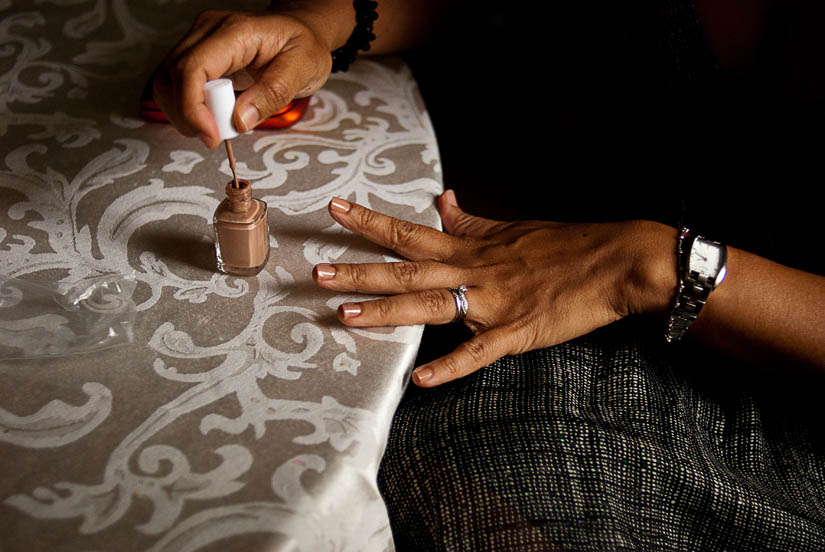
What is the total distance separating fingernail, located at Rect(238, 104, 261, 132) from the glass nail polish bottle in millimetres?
55

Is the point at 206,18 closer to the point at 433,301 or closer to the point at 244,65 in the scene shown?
the point at 244,65

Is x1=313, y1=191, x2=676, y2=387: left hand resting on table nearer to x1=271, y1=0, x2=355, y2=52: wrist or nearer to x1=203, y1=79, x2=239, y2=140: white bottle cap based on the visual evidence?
x1=203, y1=79, x2=239, y2=140: white bottle cap

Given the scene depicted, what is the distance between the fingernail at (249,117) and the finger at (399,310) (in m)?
0.19

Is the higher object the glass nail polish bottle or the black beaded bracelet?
the black beaded bracelet

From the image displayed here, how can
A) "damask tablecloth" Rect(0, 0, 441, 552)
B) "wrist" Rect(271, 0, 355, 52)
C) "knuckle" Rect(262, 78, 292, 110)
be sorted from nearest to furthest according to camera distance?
"damask tablecloth" Rect(0, 0, 441, 552) < "knuckle" Rect(262, 78, 292, 110) < "wrist" Rect(271, 0, 355, 52)

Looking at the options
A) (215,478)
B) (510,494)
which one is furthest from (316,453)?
(510,494)

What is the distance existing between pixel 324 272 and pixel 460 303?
0.15 meters

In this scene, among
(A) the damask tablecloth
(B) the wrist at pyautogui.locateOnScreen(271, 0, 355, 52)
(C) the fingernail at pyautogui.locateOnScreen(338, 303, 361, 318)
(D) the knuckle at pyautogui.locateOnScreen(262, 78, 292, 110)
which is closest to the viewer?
(A) the damask tablecloth

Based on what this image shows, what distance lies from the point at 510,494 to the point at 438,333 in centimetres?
25

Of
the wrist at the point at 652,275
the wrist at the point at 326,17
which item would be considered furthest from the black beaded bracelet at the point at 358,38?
the wrist at the point at 652,275

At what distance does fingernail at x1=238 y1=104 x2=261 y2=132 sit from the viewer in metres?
0.58

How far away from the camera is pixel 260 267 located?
595mm

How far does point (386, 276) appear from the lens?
0.60 m

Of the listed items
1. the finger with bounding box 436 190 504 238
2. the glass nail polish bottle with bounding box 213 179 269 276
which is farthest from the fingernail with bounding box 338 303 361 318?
the finger with bounding box 436 190 504 238
